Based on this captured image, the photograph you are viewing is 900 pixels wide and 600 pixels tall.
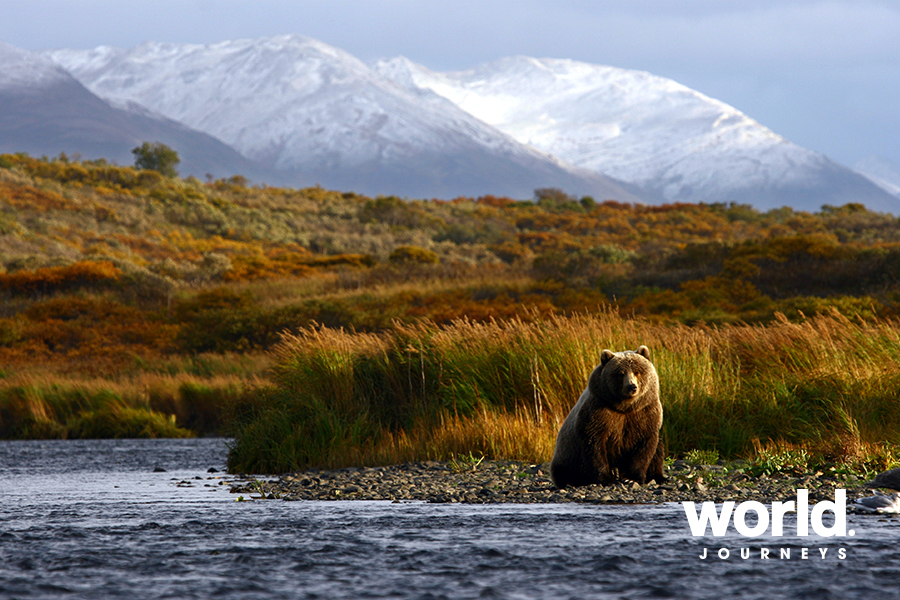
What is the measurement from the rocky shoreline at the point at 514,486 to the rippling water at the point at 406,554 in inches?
13.9

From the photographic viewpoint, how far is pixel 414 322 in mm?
22719

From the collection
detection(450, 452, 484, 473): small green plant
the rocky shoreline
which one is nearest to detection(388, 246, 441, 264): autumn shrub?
detection(450, 452, 484, 473): small green plant

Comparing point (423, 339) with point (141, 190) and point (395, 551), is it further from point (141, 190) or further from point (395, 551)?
point (141, 190)

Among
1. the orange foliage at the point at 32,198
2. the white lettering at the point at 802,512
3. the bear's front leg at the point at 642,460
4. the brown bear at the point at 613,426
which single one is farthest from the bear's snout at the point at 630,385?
the orange foliage at the point at 32,198

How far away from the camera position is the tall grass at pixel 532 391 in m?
11.6

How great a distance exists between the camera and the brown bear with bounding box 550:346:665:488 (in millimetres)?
7574

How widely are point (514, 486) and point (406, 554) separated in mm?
3031

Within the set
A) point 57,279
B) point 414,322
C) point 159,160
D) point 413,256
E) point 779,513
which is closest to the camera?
point 779,513

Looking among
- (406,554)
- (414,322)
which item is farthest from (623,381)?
(414,322)

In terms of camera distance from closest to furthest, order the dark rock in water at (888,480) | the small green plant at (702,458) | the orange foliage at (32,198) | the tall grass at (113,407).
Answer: the dark rock in water at (888,480) < the small green plant at (702,458) < the tall grass at (113,407) < the orange foliage at (32,198)

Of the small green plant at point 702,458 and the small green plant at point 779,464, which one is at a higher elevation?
the small green plant at point 779,464

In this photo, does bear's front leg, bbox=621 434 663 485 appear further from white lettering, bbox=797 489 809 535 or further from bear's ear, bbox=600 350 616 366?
white lettering, bbox=797 489 809 535

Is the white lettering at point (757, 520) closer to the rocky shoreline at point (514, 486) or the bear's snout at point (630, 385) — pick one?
the rocky shoreline at point (514, 486)

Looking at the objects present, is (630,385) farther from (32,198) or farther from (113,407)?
(32,198)
